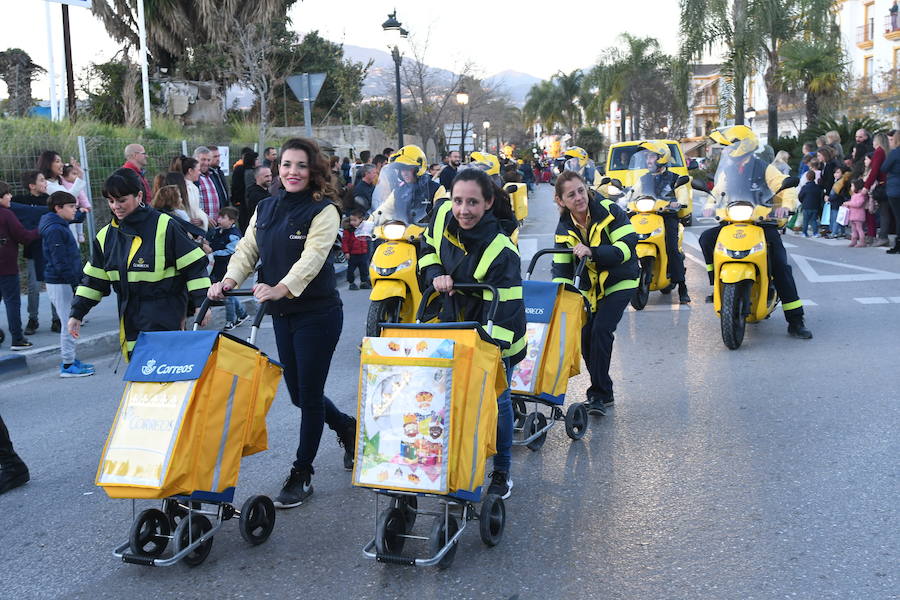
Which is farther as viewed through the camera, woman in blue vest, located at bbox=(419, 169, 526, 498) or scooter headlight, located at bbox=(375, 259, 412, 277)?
scooter headlight, located at bbox=(375, 259, 412, 277)

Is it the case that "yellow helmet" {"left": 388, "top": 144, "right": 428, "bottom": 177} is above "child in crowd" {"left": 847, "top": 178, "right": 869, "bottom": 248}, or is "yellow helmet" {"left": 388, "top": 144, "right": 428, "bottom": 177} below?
above

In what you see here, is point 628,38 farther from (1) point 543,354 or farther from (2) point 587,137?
(1) point 543,354

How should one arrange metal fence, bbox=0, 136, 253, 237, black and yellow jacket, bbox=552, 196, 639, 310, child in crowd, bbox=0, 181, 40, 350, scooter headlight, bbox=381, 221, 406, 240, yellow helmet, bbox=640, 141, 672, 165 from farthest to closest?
metal fence, bbox=0, 136, 253, 237
yellow helmet, bbox=640, 141, 672, 165
child in crowd, bbox=0, 181, 40, 350
scooter headlight, bbox=381, 221, 406, 240
black and yellow jacket, bbox=552, 196, 639, 310

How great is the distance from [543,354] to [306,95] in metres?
12.4

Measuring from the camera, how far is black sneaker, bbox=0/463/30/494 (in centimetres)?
552

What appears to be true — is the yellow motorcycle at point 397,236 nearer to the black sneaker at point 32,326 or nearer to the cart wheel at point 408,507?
the cart wheel at point 408,507

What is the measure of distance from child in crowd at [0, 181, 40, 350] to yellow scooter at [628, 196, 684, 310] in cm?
663

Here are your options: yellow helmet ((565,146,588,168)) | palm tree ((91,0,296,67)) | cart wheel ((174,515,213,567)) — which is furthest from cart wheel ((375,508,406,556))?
palm tree ((91,0,296,67))

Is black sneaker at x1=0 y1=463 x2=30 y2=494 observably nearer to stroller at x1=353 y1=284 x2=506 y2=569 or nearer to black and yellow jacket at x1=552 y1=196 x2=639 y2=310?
stroller at x1=353 y1=284 x2=506 y2=569

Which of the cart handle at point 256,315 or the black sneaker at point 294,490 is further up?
the cart handle at point 256,315

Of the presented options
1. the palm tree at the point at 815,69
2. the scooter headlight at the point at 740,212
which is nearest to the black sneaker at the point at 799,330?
the scooter headlight at the point at 740,212

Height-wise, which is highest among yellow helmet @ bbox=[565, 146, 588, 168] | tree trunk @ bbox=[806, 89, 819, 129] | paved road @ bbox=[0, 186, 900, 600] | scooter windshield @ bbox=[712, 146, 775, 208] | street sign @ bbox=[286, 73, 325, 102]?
tree trunk @ bbox=[806, 89, 819, 129]

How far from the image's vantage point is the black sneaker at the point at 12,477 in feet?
18.1

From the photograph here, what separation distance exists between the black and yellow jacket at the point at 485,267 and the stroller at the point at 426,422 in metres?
0.51
